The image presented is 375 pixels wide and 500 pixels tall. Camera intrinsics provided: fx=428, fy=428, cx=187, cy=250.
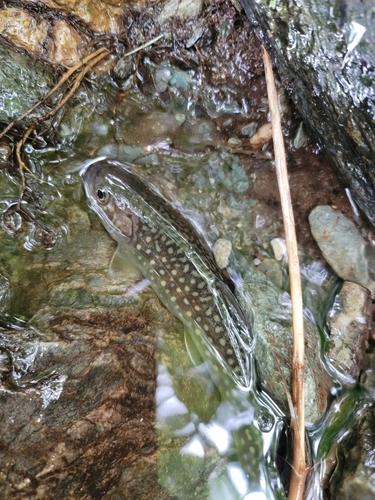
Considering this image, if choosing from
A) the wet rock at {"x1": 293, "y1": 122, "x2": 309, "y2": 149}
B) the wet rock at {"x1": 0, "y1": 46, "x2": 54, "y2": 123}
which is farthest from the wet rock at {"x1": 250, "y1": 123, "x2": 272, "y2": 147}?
the wet rock at {"x1": 0, "y1": 46, "x2": 54, "y2": 123}

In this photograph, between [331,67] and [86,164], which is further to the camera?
[86,164]

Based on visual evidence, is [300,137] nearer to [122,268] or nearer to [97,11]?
[122,268]

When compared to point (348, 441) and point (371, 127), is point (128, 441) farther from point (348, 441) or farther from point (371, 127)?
point (371, 127)

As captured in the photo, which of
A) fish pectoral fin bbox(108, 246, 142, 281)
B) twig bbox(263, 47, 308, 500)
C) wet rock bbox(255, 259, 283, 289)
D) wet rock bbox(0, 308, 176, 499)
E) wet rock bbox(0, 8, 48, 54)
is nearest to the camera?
Result: wet rock bbox(0, 308, 176, 499)

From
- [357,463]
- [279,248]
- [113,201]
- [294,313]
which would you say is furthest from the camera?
[279,248]

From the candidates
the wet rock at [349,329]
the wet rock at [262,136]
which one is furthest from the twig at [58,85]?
the wet rock at [349,329]

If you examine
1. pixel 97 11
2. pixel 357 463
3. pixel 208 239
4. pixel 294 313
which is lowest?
pixel 357 463

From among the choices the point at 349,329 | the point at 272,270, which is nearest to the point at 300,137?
the point at 272,270

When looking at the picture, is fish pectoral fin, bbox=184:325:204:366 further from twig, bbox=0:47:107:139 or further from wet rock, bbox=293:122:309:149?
twig, bbox=0:47:107:139
